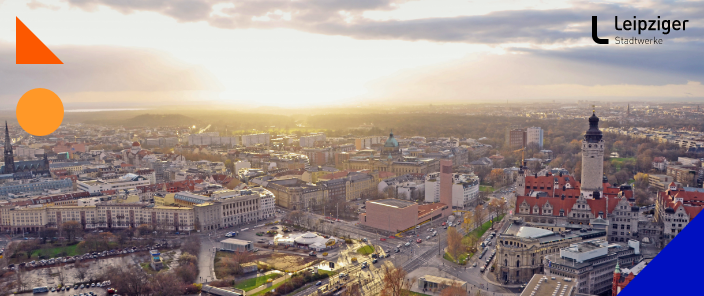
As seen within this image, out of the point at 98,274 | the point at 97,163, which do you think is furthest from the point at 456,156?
the point at 98,274

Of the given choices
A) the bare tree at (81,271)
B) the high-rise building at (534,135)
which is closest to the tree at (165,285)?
the bare tree at (81,271)

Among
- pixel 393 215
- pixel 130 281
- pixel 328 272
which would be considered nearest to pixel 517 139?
pixel 393 215

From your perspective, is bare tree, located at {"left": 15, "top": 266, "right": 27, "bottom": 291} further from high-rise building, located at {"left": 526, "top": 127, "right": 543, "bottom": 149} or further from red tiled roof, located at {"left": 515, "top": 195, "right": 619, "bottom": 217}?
high-rise building, located at {"left": 526, "top": 127, "right": 543, "bottom": 149}

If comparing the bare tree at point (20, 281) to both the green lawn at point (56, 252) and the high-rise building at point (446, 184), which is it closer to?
the green lawn at point (56, 252)

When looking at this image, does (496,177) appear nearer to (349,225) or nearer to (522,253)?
(349,225)

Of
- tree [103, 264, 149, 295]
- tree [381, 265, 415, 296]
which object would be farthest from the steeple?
tree [103, 264, 149, 295]

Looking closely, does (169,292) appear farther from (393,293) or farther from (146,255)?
(393,293)
